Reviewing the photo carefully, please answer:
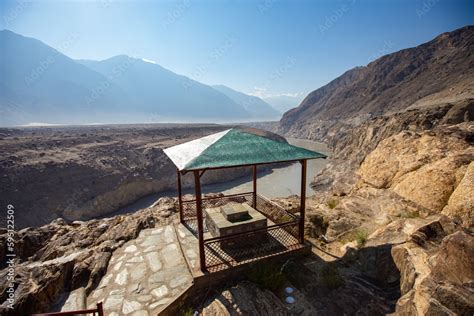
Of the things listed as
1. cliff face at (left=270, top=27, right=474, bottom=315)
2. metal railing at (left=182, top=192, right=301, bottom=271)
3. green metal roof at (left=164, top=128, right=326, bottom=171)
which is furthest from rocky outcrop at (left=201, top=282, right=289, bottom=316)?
green metal roof at (left=164, top=128, right=326, bottom=171)

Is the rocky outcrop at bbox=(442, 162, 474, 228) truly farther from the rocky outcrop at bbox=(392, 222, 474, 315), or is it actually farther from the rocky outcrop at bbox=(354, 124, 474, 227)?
the rocky outcrop at bbox=(392, 222, 474, 315)

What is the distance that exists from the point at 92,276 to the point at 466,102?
24761mm

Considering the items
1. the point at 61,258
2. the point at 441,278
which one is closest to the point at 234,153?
the point at 441,278

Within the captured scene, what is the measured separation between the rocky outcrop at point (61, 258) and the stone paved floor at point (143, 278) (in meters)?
0.33

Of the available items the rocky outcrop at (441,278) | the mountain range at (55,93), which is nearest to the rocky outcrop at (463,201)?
the rocky outcrop at (441,278)

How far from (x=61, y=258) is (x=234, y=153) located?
5449 millimetres

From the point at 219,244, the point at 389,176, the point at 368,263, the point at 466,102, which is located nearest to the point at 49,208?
the point at 219,244

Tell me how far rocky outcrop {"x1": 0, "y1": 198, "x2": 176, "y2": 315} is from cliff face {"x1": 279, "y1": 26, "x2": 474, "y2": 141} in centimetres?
4898

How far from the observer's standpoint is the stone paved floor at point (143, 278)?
420cm

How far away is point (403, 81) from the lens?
59375 millimetres

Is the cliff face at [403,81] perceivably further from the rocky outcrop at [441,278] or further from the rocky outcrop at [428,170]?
the rocky outcrop at [441,278]

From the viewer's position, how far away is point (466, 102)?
16609 millimetres

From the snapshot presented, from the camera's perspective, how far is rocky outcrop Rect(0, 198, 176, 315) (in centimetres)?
435

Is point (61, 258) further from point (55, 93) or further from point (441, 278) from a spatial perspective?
point (55, 93)
